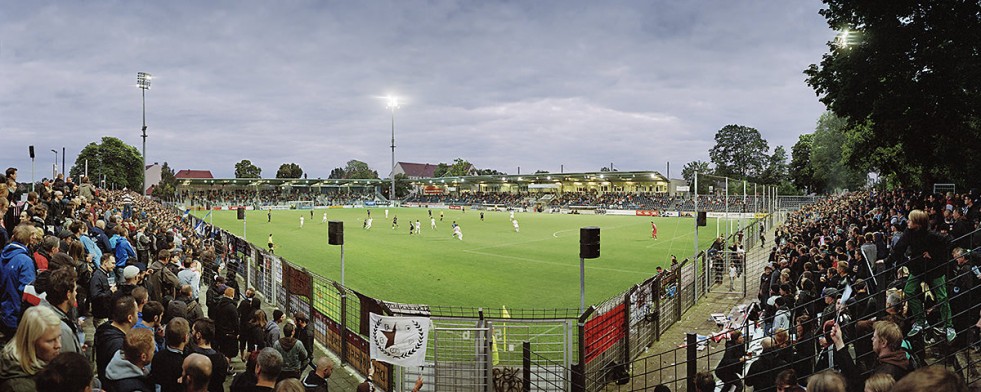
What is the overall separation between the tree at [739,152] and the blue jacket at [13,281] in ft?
389

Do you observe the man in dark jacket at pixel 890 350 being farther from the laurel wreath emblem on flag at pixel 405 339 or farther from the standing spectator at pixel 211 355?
the standing spectator at pixel 211 355

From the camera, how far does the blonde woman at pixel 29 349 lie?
3.17 meters

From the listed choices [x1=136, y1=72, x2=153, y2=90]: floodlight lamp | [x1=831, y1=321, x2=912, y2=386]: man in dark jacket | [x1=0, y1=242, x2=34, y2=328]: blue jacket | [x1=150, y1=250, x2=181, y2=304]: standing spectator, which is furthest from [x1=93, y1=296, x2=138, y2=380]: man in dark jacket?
[x1=136, y1=72, x2=153, y2=90]: floodlight lamp

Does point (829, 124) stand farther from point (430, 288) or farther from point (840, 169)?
point (430, 288)

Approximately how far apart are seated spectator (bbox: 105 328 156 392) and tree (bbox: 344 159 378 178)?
15512cm

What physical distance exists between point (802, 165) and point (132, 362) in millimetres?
105689

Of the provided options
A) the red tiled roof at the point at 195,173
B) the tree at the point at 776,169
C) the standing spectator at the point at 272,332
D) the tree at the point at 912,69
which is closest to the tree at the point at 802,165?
the tree at the point at 776,169

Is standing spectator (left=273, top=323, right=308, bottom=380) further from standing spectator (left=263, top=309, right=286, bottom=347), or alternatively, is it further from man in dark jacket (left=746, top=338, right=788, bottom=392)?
man in dark jacket (left=746, top=338, right=788, bottom=392)

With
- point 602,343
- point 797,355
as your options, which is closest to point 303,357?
point 602,343

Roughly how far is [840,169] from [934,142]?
6081cm

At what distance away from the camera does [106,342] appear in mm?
4449

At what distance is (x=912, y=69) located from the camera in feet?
52.6

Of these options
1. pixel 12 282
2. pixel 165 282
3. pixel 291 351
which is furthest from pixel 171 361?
pixel 165 282

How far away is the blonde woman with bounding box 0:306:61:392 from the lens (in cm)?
317
